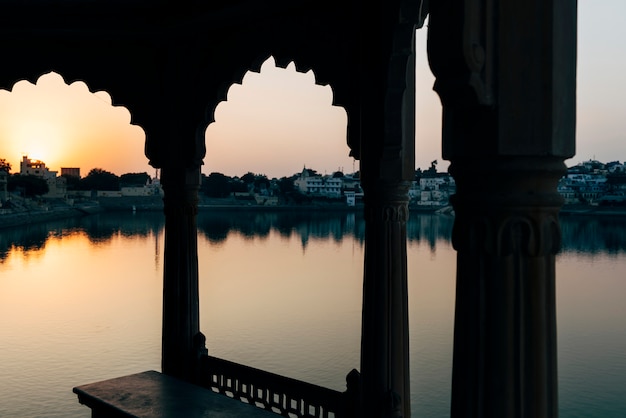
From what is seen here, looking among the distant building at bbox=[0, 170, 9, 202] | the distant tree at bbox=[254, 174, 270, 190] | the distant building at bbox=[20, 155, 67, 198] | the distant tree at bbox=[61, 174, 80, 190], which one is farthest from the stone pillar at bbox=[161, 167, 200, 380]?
the distant tree at bbox=[254, 174, 270, 190]

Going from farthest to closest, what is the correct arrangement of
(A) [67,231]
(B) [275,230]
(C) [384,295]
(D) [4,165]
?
1. (D) [4,165]
2. (B) [275,230]
3. (A) [67,231]
4. (C) [384,295]

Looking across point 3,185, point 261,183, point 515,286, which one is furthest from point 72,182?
point 515,286

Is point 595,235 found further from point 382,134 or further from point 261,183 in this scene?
point 261,183

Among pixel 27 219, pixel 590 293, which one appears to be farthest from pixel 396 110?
pixel 27 219

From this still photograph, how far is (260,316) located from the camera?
84.9ft

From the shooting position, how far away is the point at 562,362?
1967 centimetres

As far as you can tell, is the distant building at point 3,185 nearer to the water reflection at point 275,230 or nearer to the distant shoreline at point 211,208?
the distant shoreline at point 211,208

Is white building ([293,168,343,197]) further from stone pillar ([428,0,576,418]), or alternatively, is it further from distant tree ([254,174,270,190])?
stone pillar ([428,0,576,418])

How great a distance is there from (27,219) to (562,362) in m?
60.0

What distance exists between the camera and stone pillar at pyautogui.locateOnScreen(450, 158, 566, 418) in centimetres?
187

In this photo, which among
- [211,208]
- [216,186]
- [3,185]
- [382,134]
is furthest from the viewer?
[216,186]

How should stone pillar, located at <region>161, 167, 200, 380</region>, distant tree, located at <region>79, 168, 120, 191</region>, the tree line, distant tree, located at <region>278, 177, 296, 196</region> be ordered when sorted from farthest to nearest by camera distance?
1. distant tree, located at <region>278, 177, 296, 196</region>
2. distant tree, located at <region>79, 168, 120, 191</region>
3. the tree line
4. stone pillar, located at <region>161, 167, 200, 380</region>

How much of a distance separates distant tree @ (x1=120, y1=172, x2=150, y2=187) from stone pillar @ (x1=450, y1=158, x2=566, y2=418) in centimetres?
11180

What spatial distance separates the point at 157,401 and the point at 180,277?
1.51 m
